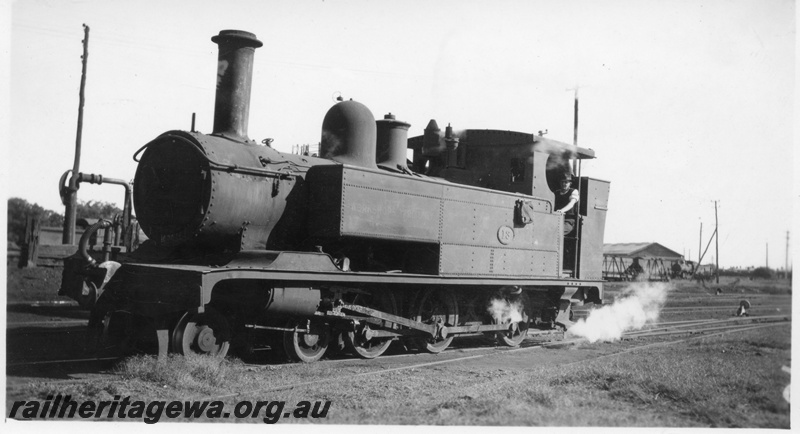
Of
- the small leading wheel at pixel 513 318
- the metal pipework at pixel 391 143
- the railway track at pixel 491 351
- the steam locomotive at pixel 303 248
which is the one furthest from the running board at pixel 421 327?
the metal pipework at pixel 391 143

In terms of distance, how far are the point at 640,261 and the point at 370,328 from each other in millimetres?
31502

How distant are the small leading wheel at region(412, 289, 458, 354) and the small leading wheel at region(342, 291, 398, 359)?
0.58 m

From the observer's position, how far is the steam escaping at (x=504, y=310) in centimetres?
955

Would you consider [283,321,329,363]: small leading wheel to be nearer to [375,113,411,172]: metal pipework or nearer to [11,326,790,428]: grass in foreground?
[11,326,790,428]: grass in foreground

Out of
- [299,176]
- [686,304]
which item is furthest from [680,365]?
[686,304]

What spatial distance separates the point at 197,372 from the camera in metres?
6.07

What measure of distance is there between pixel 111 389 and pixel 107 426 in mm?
539

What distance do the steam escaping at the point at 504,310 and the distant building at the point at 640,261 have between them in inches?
897

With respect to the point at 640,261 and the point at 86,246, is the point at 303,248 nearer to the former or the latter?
the point at 86,246

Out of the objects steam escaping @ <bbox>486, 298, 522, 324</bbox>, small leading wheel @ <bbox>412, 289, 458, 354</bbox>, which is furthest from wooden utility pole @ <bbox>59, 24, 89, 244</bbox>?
steam escaping @ <bbox>486, 298, 522, 324</bbox>

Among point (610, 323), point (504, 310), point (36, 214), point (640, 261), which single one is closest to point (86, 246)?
point (504, 310)

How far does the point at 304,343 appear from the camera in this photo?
7527mm

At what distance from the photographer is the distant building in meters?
34.2

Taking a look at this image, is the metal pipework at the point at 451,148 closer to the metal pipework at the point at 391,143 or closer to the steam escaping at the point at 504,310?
the metal pipework at the point at 391,143
